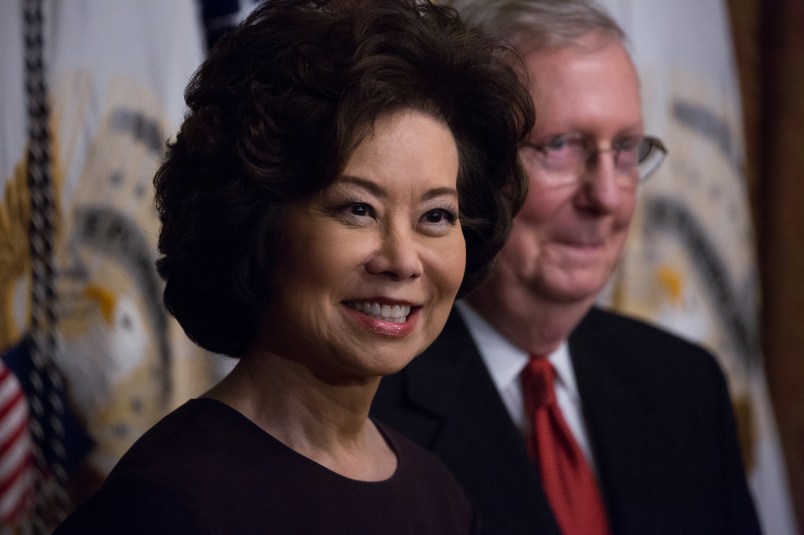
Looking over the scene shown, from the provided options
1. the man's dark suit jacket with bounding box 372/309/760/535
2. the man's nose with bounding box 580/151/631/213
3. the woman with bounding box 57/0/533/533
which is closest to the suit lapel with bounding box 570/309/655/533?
the man's dark suit jacket with bounding box 372/309/760/535

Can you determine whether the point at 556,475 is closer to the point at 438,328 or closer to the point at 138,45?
the point at 438,328

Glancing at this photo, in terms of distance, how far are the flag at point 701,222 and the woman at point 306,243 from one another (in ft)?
4.80

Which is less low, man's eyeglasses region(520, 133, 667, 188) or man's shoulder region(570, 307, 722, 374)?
man's eyeglasses region(520, 133, 667, 188)

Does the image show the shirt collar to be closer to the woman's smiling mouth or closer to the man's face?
the man's face

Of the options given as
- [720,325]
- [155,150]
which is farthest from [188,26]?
[720,325]

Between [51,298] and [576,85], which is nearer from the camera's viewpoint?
[576,85]

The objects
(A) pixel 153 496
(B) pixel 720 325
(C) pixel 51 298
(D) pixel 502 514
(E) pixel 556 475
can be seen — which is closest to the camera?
(A) pixel 153 496

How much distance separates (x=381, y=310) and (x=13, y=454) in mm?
1014

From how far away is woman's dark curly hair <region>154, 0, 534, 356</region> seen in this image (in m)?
1.09

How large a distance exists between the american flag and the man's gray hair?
0.98m

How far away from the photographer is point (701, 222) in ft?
8.82

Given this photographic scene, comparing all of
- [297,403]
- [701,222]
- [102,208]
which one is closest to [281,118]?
[297,403]

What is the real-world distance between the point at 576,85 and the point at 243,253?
0.75m

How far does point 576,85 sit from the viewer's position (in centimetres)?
171
